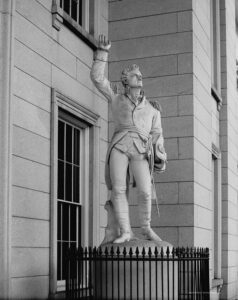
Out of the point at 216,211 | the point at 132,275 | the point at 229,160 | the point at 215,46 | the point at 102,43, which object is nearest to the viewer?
the point at 132,275

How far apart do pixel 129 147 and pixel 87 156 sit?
2.68m

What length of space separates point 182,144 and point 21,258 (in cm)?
505

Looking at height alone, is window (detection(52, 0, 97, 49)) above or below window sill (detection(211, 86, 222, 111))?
above

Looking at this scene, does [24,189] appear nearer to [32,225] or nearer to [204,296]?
[32,225]

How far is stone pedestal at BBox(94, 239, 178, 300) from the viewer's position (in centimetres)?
911

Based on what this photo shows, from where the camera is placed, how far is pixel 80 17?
12.9 m

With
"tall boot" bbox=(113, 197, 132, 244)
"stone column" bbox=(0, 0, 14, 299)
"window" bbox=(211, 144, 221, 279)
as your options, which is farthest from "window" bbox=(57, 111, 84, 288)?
"window" bbox=(211, 144, 221, 279)

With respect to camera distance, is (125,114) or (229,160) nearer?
(125,114)

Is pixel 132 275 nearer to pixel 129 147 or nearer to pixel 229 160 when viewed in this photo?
pixel 129 147

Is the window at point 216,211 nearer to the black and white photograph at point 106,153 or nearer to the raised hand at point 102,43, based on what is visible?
the black and white photograph at point 106,153

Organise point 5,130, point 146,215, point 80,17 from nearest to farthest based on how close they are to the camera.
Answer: point 5,130 < point 146,215 < point 80,17

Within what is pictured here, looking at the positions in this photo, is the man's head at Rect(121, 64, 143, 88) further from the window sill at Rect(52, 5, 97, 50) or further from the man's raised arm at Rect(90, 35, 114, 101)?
the window sill at Rect(52, 5, 97, 50)

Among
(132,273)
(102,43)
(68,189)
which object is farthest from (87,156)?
(132,273)

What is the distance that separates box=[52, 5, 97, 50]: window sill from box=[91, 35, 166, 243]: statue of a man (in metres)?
1.76
